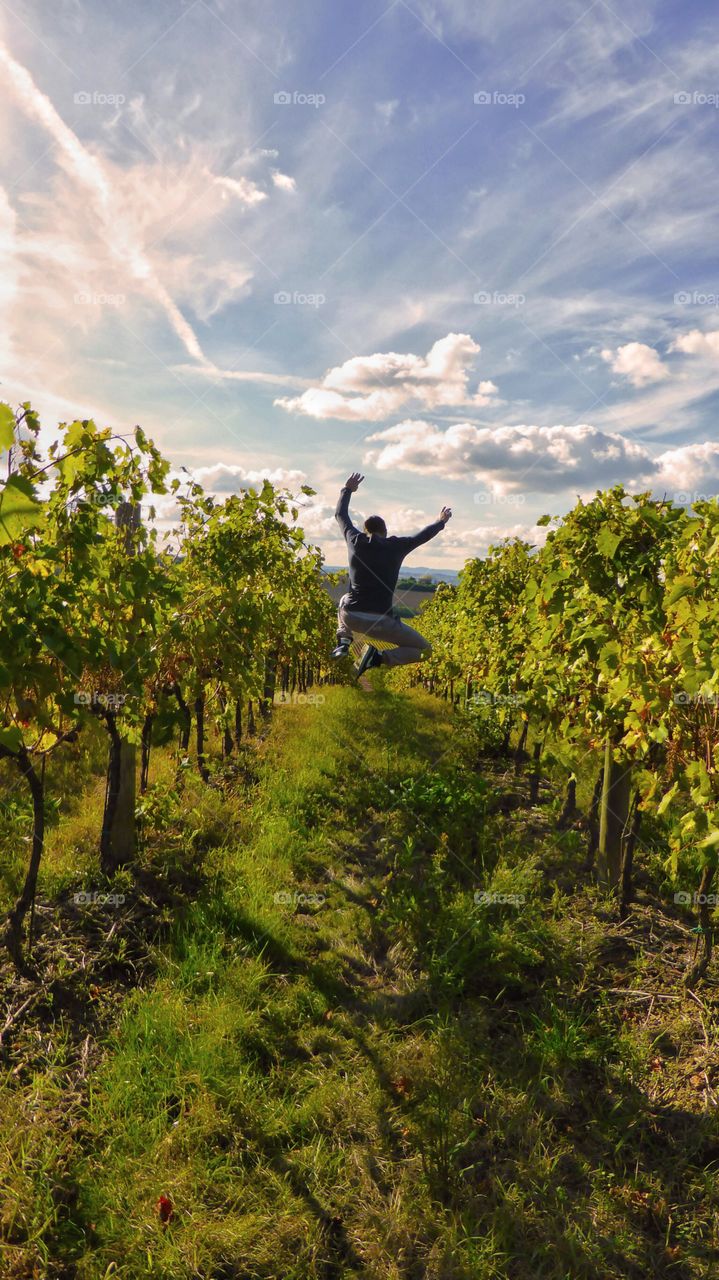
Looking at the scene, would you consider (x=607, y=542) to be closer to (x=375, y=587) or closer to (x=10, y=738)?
(x=375, y=587)

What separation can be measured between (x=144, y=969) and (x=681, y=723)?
396cm

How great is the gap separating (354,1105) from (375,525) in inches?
199

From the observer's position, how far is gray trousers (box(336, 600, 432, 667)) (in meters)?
6.32

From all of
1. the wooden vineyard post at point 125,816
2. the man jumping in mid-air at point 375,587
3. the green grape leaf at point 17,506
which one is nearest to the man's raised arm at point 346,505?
the man jumping in mid-air at point 375,587

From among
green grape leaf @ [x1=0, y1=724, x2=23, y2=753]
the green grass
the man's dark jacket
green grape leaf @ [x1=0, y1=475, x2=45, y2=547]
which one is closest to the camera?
the green grass

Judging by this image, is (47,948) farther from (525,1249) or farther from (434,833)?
(434,833)

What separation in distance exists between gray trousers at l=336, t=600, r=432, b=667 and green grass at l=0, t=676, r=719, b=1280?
2316 millimetres

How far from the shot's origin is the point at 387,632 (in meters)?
6.30

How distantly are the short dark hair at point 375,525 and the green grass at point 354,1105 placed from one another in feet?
11.0

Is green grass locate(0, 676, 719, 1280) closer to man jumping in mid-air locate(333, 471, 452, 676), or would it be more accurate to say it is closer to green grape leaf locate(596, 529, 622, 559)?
man jumping in mid-air locate(333, 471, 452, 676)

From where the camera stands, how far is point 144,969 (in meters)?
4.17

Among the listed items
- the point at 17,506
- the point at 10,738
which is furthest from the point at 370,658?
the point at 17,506

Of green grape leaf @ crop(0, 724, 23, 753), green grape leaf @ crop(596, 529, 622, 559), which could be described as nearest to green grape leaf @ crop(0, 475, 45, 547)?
green grape leaf @ crop(0, 724, 23, 753)

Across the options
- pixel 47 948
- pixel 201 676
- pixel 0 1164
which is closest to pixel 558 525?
pixel 201 676
